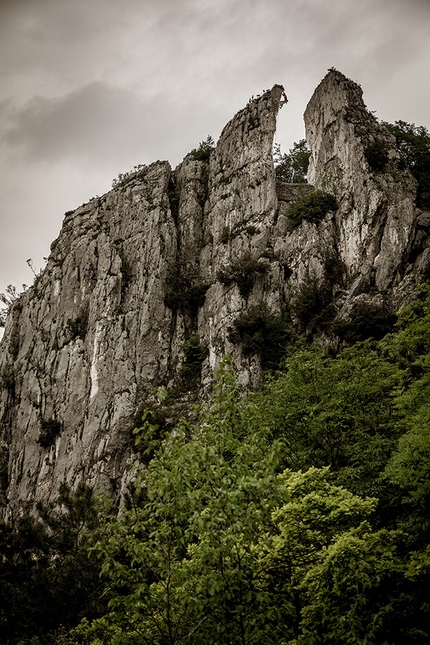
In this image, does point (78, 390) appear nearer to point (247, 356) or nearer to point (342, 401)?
point (247, 356)

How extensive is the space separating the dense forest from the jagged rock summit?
1275 cm

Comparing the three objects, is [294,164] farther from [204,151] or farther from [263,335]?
[263,335]

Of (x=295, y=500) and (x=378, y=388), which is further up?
(x=378, y=388)

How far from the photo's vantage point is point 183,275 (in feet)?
115

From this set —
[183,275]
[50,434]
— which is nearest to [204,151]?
[183,275]

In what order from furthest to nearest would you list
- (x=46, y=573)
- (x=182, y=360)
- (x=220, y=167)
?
(x=220, y=167) < (x=182, y=360) < (x=46, y=573)

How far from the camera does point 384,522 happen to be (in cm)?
1150

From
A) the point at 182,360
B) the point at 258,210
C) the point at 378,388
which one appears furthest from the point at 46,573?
the point at 258,210

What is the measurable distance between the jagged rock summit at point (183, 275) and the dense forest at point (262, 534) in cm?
1275

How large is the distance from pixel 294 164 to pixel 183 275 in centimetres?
2421

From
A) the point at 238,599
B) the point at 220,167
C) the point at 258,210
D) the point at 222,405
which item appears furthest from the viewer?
the point at 220,167

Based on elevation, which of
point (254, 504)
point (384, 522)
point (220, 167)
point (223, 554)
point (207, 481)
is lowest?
point (384, 522)

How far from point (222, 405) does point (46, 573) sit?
30.7 ft

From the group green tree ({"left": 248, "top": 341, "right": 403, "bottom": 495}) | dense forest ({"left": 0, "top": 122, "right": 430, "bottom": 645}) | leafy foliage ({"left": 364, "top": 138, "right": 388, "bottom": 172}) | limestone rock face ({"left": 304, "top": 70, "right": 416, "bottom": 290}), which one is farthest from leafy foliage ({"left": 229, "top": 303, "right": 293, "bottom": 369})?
leafy foliage ({"left": 364, "top": 138, "right": 388, "bottom": 172})
